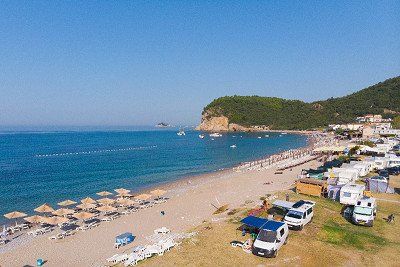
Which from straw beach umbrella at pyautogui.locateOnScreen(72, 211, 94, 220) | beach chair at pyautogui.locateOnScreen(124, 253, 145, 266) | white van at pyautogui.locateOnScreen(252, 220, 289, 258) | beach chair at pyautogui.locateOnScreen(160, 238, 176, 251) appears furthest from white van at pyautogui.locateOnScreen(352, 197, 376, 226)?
straw beach umbrella at pyautogui.locateOnScreen(72, 211, 94, 220)

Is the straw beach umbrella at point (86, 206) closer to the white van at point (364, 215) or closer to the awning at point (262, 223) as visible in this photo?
the awning at point (262, 223)

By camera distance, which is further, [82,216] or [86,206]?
[86,206]

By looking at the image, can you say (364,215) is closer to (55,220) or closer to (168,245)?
(168,245)

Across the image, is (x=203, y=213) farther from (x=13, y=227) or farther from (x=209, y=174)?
(x=209, y=174)

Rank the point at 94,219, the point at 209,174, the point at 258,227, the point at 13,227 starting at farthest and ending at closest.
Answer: the point at 209,174 → the point at 94,219 → the point at 13,227 → the point at 258,227

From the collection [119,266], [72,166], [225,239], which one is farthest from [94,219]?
[72,166]

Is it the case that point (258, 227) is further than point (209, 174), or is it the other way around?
point (209, 174)

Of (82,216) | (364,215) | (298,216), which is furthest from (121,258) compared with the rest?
(364,215)
